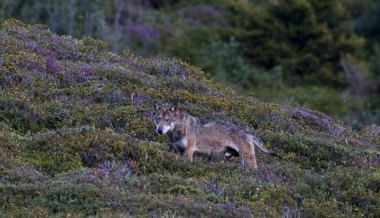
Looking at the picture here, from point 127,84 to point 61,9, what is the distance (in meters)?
21.9

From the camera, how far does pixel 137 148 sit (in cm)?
1466

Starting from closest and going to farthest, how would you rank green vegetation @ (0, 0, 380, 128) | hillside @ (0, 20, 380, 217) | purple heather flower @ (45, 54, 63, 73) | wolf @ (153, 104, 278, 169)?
hillside @ (0, 20, 380, 217) → wolf @ (153, 104, 278, 169) → purple heather flower @ (45, 54, 63, 73) → green vegetation @ (0, 0, 380, 128)

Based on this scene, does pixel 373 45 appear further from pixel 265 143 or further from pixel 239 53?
pixel 265 143

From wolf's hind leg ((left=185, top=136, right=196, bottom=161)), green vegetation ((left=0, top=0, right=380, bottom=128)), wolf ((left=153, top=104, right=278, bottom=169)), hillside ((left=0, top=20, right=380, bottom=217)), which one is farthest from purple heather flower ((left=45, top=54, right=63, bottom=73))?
green vegetation ((left=0, top=0, right=380, bottom=128))

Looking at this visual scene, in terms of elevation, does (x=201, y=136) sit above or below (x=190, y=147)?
above

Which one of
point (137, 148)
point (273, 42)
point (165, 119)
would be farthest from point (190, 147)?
point (273, 42)

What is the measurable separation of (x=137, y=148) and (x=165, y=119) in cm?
62

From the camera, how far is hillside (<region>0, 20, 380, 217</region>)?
12.7 metres

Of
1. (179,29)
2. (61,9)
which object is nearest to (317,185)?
(61,9)

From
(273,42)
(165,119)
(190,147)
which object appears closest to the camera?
(165,119)

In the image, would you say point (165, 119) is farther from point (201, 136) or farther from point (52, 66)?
point (52, 66)

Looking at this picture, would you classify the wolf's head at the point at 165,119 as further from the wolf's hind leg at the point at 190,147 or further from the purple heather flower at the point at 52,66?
the purple heather flower at the point at 52,66

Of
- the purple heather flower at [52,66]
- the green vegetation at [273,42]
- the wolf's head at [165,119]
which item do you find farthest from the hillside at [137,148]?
the green vegetation at [273,42]

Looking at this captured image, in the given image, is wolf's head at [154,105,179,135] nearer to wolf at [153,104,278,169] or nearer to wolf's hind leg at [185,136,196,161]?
wolf at [153,104,278,169]
